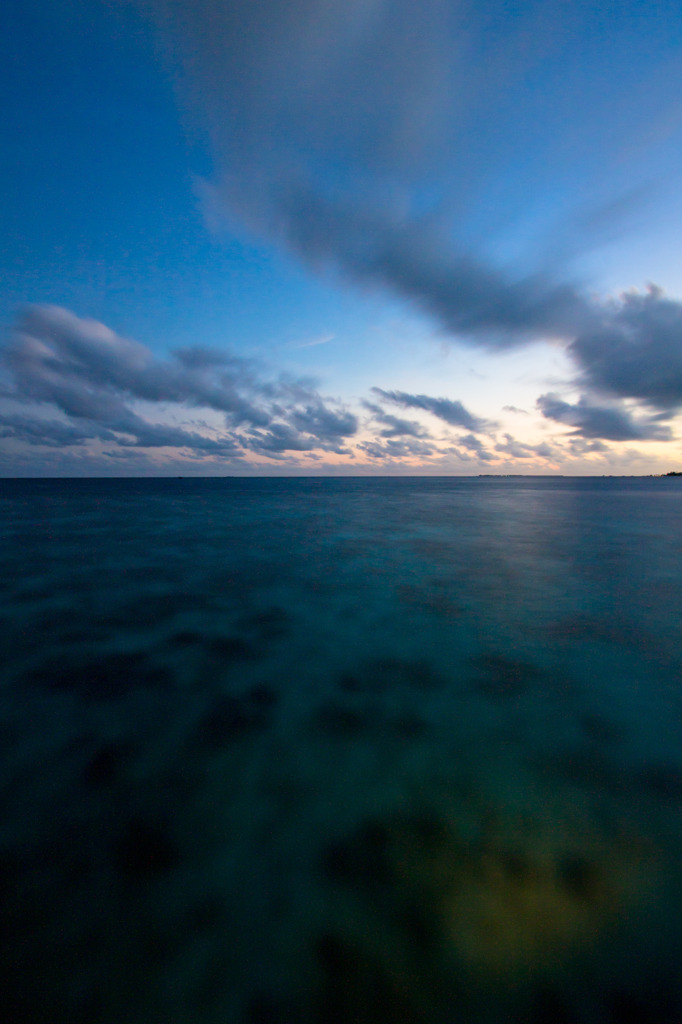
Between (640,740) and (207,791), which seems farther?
(640,740)

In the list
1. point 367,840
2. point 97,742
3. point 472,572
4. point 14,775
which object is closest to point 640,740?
point 367,840

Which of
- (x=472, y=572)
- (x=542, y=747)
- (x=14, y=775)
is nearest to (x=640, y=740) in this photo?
(x=542, y=747)

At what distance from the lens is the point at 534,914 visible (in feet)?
12.6

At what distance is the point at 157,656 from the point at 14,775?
12.4 feet

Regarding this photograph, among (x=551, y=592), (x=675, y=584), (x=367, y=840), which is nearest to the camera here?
(x=367, y=840)

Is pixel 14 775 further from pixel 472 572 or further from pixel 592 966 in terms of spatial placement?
pixel 472 572

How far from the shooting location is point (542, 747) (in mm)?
6230

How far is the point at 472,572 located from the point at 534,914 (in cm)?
1439

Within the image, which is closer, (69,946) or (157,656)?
(69,946)

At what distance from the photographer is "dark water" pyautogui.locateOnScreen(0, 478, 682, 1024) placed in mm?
3373

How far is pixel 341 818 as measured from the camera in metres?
4.96

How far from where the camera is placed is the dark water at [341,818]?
3.37 m

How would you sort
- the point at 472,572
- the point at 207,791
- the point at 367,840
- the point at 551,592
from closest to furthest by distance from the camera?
the point at 367,840, the point at 207,791, the point at 551,592, the point at 472,572

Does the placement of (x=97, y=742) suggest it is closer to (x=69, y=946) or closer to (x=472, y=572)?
(x=69, y=946)
